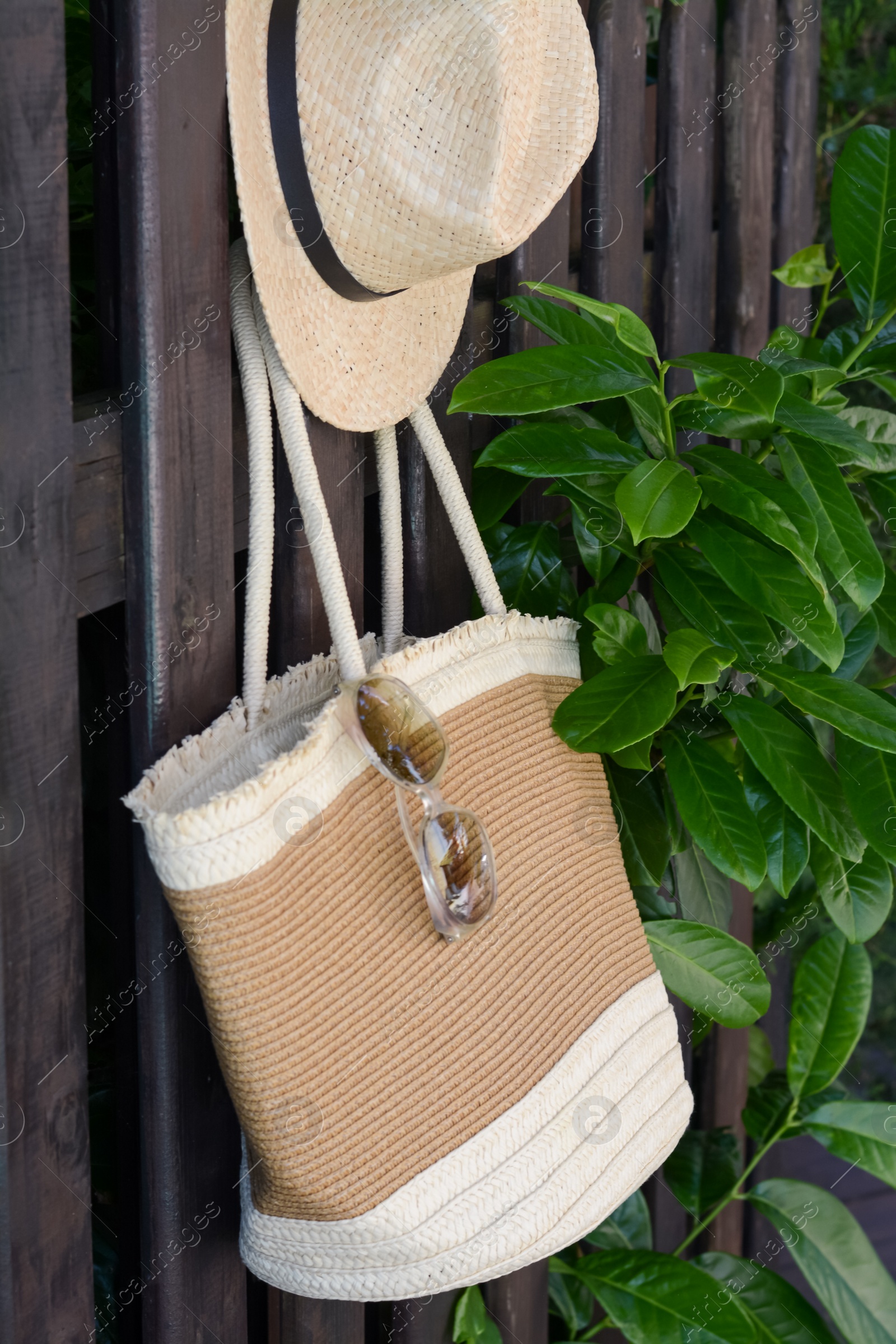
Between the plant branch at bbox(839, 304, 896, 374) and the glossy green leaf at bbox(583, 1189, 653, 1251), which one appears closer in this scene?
the plant branch at bbox(839, 304, 896, 374)

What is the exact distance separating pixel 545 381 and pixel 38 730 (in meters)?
0.37

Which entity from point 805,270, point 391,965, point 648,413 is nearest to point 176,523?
point 391,965

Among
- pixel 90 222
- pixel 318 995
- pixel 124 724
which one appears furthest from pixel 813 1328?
pixel 90 222

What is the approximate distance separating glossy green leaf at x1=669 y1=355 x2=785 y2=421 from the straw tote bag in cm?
18

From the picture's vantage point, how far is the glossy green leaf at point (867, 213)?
983 millimetres

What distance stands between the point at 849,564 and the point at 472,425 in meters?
0.32

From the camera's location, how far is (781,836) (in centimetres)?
91

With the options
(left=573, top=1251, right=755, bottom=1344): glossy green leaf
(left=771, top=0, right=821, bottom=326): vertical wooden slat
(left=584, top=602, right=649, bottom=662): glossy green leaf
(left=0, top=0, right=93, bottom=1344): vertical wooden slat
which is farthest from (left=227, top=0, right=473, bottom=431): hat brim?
(left=771, top=0, right=821, bottom=326): vertical wooden slat

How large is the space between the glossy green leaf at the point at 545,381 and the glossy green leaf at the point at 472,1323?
751 millimetres

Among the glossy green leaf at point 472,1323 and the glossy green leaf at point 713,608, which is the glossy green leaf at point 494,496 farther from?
the glossy green leaf at point 472,1323

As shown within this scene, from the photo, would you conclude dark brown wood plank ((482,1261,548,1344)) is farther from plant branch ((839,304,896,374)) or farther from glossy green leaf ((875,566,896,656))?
plant branch ((839,304,896,374))

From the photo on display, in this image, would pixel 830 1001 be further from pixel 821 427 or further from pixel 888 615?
pixel 821 427

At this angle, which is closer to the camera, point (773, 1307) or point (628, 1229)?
point (773, 1307)

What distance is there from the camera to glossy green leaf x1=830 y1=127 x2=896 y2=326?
0.98 m
